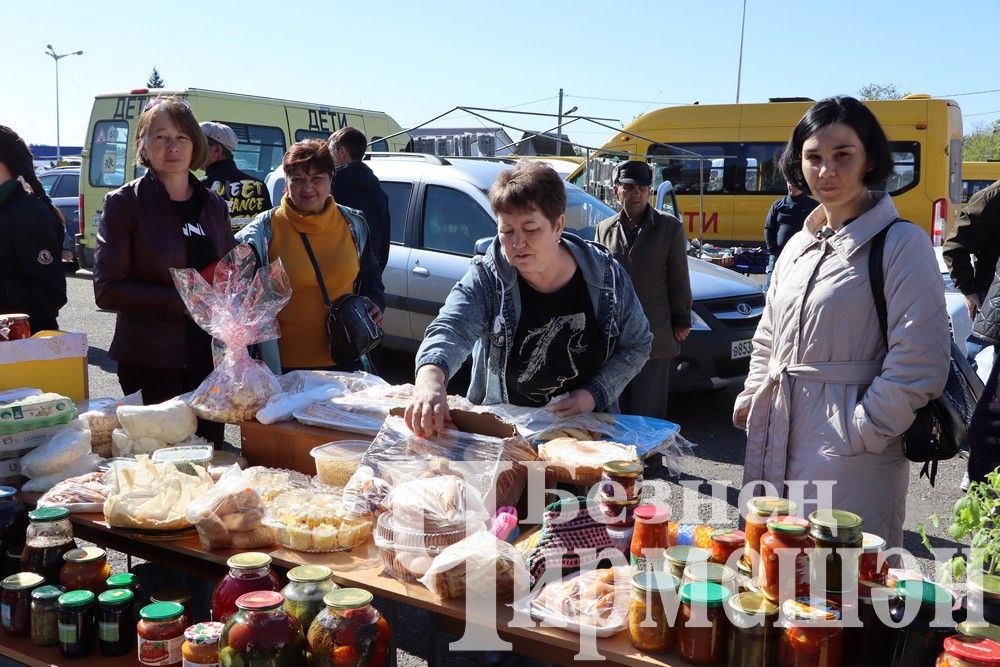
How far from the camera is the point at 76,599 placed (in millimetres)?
2170

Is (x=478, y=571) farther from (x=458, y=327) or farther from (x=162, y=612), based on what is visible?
(x=458, y=327)

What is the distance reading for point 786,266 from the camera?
2.83 meters

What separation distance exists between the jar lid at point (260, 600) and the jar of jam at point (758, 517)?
104 centimetres

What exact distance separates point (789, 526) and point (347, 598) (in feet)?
3.15

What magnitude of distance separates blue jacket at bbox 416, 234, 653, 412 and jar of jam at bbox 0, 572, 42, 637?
127 centimetres

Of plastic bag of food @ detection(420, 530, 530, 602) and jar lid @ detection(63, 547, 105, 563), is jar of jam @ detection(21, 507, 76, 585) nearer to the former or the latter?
jar lid @ detection(63, 547, 105, 563)

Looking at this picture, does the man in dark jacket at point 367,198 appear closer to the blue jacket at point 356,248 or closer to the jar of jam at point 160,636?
the blue jacket at point 356,248

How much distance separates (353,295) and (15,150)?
1826 millimetres

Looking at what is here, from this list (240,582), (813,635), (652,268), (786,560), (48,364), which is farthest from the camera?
(652,268)

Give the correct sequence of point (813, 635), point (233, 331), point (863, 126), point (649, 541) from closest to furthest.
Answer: point (813, 635) < point (649, 541) < point (863, 126) < point (233, 331)

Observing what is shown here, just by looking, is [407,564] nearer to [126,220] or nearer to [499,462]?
[499,462]

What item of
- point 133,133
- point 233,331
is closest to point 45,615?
point 233,331

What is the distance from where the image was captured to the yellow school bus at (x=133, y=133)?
11812 millimetres

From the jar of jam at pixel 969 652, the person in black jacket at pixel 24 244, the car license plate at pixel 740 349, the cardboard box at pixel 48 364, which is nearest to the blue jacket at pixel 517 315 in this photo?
the jar of jam at pixel 969 652
